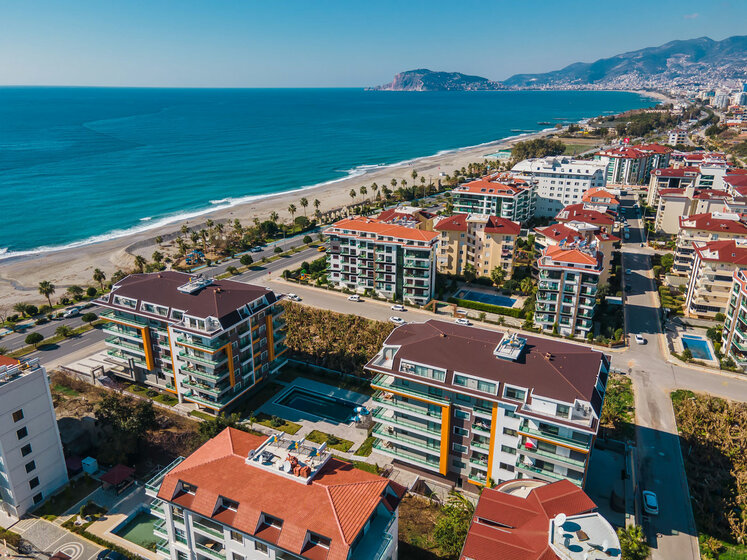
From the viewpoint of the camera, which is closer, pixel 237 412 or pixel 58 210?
pixel 237 412

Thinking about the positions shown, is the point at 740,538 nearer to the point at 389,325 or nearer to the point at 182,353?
the point at 389,325

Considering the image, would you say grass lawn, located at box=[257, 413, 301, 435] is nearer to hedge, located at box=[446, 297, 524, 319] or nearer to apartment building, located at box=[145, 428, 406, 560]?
apartment building, located at box=[145, 428, 406, 560]

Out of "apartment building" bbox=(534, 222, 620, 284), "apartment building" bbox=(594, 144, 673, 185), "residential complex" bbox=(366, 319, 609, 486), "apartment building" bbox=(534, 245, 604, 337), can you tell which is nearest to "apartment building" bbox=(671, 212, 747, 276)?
"apartment building" bbox=(534, 222, 620, 284)

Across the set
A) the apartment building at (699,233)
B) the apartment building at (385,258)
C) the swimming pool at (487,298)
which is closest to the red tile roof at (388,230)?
the apartment building at (385,258)

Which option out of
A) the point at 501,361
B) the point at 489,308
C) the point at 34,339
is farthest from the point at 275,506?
the point at 34,339

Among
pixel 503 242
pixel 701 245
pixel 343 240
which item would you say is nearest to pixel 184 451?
pixel 343 240

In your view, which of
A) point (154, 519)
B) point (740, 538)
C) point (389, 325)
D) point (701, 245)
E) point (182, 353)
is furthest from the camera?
point (701, 245)
